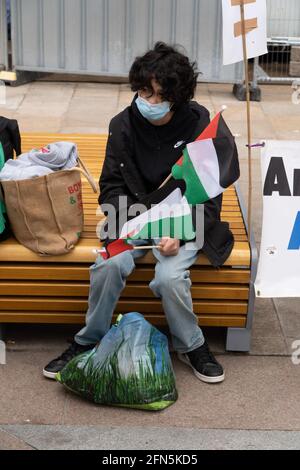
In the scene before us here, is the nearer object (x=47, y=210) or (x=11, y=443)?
(x=11, y=443)

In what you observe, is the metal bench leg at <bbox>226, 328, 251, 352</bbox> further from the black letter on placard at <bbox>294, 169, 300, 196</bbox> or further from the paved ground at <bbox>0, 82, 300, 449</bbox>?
the black letter on placard at <bbox>294, 169, 300, 196</bbox>

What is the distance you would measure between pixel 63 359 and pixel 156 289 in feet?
1.83

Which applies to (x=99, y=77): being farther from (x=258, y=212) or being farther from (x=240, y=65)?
(x=258, y=212)

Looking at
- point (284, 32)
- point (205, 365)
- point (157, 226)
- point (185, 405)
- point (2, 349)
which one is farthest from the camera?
point (284, 32)

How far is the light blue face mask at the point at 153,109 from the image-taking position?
3.70 m

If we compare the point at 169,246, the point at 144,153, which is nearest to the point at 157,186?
the point at 144,153

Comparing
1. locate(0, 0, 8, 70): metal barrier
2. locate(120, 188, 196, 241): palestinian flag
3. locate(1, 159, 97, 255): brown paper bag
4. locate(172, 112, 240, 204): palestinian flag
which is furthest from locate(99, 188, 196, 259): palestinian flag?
locate(0, 0, 8, 70): metal barrier

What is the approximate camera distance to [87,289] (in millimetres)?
3873

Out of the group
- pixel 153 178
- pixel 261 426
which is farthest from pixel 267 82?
pixel 261 426

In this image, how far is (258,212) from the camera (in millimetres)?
5645

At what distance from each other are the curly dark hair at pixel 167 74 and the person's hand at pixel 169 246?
65cm

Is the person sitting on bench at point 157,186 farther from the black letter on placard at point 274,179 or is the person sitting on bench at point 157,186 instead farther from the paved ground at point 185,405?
the black letter on placard at point 274,179

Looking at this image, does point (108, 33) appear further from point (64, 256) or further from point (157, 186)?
point (64, 256)
